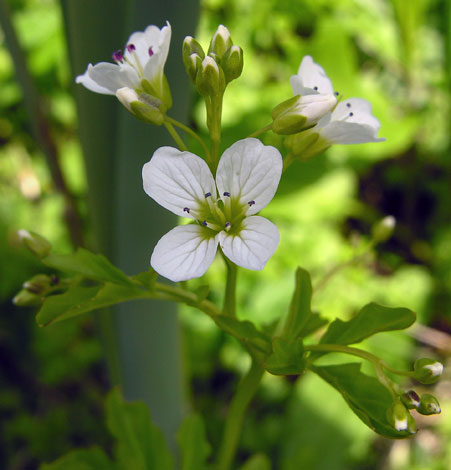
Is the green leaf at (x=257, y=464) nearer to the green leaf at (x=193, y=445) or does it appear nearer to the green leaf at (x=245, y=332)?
the green leaf at (x=193, y=445)

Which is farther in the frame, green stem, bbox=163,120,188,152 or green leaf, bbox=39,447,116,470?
green leaf, bbox=39,447,116,470

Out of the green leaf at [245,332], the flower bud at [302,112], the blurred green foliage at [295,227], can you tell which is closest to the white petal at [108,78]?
the flower bud at [302,112]

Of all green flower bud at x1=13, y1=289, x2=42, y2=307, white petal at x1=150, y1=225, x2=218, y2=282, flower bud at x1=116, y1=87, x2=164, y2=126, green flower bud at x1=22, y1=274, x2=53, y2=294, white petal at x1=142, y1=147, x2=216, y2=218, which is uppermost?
flower bud at x1=116, y1=87, x2=164, y2=126

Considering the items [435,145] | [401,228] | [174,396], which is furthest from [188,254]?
[435,145]

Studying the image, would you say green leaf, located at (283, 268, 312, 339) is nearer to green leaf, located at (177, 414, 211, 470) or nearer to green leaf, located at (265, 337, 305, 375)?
green leaf, located at (265, 337, 305, 375)

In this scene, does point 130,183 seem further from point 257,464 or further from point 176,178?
point 257,464

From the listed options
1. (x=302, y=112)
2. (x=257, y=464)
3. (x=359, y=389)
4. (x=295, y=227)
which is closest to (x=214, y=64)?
(x=302, y=112)

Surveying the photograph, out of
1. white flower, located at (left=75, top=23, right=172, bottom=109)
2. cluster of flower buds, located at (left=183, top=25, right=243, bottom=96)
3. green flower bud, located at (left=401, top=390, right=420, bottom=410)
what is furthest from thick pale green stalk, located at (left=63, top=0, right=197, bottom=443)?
green flower bud, located at (left=401, top=390, right=420, bottom=410)
